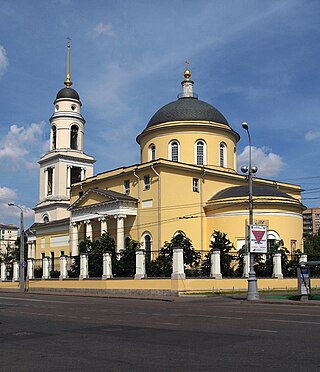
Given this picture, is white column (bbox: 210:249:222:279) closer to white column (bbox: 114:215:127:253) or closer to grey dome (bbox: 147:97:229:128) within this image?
white column (bbox: 114:215:127:253)

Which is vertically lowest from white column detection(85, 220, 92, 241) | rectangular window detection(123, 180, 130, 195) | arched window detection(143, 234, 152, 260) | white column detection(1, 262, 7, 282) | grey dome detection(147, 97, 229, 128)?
white column detection(1, 262, 7, 282)

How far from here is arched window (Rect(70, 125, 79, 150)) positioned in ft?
228

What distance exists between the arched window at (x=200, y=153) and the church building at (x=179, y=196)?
0.10 m

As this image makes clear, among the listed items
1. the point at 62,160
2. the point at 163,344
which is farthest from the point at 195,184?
the point at 163,344

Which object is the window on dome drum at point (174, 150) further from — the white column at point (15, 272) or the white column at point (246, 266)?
the white column at point (15, 272)

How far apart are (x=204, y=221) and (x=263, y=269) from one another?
→ 977 centimetres

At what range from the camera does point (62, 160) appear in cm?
6756

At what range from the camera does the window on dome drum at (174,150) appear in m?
53.3

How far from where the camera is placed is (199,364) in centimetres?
916

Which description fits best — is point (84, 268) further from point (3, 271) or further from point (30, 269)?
point (3, 271)

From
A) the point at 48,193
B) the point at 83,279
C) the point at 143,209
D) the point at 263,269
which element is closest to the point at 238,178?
the point at 143,209

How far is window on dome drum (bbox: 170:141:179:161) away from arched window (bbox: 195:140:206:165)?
1.83 metres

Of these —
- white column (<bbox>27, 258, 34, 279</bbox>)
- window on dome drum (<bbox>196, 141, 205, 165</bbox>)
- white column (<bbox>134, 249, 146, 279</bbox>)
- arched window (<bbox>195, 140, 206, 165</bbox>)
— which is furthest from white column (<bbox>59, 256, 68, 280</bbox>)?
window on dome drum (<bbox>196, 141, 205, 165</bbox>)

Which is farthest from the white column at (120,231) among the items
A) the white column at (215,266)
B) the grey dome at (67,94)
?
the grey dome at (67,94)
